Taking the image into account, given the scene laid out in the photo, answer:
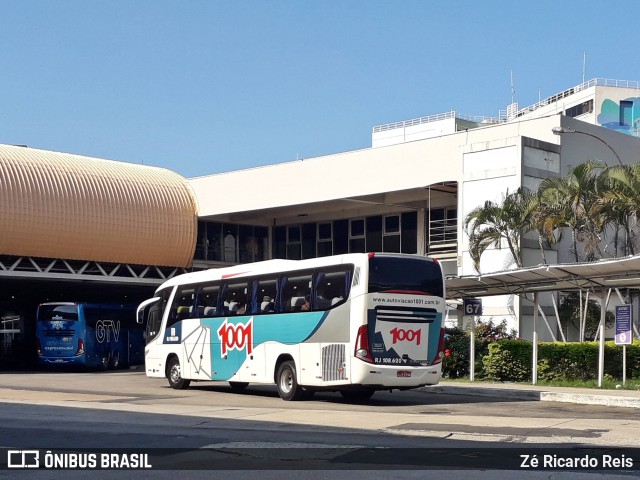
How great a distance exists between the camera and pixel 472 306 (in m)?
30.0

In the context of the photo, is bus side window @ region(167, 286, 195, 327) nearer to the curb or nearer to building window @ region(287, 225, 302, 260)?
the curb

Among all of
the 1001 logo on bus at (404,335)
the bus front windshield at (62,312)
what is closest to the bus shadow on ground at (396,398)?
the 1001 logo on bus at (404,335)

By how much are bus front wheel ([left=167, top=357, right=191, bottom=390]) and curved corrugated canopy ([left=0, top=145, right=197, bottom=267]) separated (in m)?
19.7

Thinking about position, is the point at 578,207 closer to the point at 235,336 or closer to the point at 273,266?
the point at 273,266

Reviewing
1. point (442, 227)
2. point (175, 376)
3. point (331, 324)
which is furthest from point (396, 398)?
point (442, 227)

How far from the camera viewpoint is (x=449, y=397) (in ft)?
84.6

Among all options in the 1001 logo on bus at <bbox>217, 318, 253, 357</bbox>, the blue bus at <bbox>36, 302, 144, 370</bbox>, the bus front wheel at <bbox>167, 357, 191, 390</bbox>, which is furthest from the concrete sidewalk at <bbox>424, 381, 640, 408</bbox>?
the blue bus at <bbox>36, 302, 144, 370</bbox>

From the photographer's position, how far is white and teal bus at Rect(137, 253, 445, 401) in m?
21.9

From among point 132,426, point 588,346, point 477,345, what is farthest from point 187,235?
point 132,426

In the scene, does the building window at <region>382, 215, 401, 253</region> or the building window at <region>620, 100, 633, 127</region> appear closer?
the building window at <region>382, 215, 401, 253</region>

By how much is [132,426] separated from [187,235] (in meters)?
37.1

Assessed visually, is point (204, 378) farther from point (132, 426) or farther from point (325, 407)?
point (132, 426)

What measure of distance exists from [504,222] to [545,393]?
15390 millimetres

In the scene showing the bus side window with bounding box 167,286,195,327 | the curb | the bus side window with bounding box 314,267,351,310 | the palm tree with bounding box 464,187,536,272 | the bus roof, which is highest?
the palm tree with bounding box 464,187,536,272
